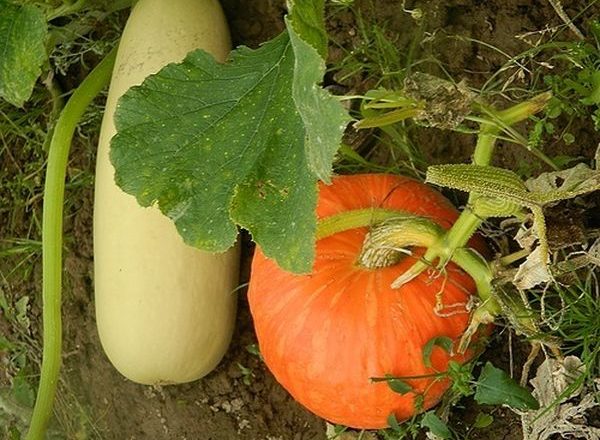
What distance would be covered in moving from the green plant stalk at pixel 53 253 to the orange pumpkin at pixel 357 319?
14.2 inches

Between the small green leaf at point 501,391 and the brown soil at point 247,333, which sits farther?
the brown soil at point 247,333

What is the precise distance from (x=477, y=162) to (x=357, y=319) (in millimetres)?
282

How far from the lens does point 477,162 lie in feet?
4.71

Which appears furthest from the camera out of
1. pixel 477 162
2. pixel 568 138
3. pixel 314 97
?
pixel 568 138

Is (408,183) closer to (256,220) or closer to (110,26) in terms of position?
(256,220)

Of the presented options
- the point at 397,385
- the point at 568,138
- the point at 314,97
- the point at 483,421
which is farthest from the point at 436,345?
the point at 314,97

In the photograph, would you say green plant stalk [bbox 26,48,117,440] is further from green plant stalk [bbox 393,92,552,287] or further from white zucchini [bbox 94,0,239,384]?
green plant stalk [bbox 393,92,552,287]

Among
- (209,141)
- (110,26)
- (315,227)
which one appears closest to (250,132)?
(209,141)

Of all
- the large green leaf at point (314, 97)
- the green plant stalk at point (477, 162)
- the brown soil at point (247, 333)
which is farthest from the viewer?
the brown soil at point (247, 333)

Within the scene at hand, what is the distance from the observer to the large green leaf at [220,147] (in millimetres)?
1401

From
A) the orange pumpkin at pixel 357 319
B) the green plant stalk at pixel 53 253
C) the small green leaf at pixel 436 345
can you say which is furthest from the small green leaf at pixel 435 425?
the green plant stalk at pixel 53 253

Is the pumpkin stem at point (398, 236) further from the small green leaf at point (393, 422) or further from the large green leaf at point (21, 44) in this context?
the large green leaf at point (21, 44)

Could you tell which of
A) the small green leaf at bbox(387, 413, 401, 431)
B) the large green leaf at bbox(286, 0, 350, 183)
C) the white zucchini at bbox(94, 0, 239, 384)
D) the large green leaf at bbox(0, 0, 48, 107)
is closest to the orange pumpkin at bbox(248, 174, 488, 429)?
the small green leaf at bbox(387, 413, 401, 431)

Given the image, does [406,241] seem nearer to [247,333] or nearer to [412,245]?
[412,245]
